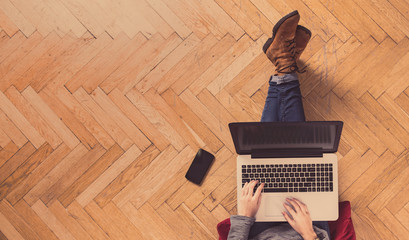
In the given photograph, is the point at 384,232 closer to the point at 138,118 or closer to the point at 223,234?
the point at 223,234

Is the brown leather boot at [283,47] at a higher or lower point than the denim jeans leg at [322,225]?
higher

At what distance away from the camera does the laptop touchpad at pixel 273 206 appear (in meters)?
1.43

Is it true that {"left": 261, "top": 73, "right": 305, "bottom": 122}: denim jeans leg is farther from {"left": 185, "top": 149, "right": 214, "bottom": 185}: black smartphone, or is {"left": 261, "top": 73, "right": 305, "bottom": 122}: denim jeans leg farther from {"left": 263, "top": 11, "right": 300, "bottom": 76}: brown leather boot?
{"left": 185, "top": 149, "right": 214, "bottom": 185}: black smartphone

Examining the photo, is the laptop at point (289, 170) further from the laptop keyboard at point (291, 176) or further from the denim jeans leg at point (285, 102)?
the denim jeans leg at point (285, 102)

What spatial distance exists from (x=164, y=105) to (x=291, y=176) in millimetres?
785

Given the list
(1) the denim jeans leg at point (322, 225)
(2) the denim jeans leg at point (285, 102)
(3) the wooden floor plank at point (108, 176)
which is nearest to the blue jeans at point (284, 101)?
(2) the denim jeans leg at point (285, 102)

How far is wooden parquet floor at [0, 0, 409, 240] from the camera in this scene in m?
1.74

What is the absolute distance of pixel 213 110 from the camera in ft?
5.86

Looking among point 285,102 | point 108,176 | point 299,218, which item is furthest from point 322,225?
point 108,176

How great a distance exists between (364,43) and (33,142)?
1915 mm

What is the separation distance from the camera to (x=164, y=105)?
70.9 inches

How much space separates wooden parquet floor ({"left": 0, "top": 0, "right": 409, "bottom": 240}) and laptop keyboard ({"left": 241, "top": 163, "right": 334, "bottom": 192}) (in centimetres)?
35

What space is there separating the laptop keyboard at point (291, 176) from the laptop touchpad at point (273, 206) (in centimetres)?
4

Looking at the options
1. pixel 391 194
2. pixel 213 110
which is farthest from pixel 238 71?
pixel 391 194
